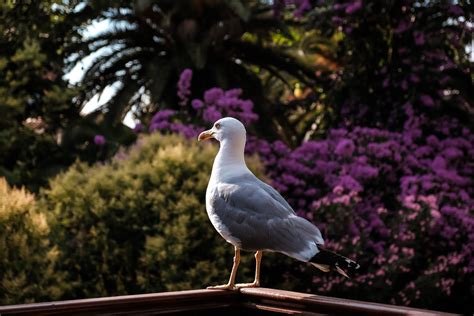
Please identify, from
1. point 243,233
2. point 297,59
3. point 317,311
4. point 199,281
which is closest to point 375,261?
point 199,281

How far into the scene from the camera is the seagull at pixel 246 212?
10.1 ft

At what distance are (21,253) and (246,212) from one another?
3362 millimetres

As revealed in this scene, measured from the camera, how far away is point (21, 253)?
601 centimetres

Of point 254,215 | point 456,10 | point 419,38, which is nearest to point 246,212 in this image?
point 254,215

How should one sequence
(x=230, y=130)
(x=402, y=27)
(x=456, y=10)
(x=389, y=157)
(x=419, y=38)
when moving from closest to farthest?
(x=230, y=130), (x=389, y=157), (x=456, y=10), (x=419, y=38), (x=402, y=27)

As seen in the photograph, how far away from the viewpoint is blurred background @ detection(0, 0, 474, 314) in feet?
22.4

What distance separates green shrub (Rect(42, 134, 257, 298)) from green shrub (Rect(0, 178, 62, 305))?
0.76 metres

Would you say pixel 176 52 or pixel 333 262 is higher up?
pixel 176 52

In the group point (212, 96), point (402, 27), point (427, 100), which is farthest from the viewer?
point (402, 27)

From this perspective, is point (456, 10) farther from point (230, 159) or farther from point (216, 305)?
point (216, 305)

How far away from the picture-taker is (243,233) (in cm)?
321

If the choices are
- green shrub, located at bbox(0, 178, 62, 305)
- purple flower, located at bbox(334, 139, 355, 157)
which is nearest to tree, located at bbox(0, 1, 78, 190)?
green shrub, located at bbox(0, 178, 62, 305)

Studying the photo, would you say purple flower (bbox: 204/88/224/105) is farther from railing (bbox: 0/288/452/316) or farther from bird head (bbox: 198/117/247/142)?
railing (bbox: 0/288/452/316)

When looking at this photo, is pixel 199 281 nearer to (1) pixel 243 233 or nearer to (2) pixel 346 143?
(2) pixel 346 143
